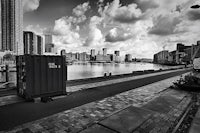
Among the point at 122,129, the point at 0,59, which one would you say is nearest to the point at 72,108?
the point at 122,129

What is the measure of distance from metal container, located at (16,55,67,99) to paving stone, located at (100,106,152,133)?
4.19 m

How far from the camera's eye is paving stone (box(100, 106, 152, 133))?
3894mm

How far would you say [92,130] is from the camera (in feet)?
12.1

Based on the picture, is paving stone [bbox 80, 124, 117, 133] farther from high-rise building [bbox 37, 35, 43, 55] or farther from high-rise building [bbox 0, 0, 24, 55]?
high-rise building [bbox 37, 35, 43, 55]

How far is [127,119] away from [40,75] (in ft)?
16.9

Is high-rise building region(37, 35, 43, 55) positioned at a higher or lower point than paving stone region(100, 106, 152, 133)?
higher

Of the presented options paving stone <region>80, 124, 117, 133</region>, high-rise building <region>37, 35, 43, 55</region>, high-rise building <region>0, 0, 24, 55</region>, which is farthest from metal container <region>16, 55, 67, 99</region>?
high-rise building <region>37, 35, 43, 55</region>

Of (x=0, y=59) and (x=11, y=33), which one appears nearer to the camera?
(x=0, y=59)

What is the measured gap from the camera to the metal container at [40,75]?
6.18 meters

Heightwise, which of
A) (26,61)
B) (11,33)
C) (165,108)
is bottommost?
(165,108)

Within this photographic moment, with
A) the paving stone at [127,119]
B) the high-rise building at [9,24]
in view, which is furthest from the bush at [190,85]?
the high-rise building at [9,24]

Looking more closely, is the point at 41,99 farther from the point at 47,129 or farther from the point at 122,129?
the point at 122,129

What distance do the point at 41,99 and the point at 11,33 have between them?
5686 inches

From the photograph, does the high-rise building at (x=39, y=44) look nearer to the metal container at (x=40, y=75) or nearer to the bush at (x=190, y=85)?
the metal container at (x=40, y=75)
